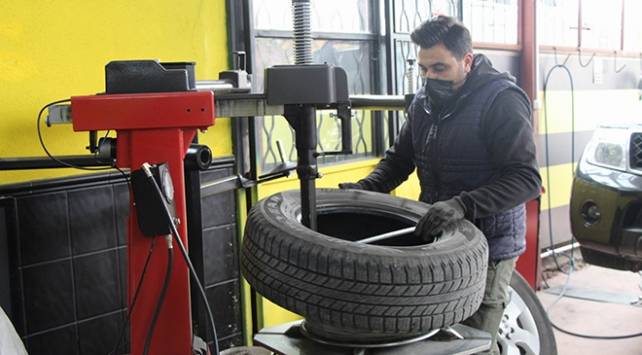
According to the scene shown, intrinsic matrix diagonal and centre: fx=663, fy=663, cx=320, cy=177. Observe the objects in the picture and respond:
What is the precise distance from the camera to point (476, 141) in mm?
2035

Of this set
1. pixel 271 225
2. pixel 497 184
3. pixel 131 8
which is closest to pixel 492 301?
pixel 497 184

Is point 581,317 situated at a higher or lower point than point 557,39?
lower

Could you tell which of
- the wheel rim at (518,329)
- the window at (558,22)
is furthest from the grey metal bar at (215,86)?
the window at (558,22)

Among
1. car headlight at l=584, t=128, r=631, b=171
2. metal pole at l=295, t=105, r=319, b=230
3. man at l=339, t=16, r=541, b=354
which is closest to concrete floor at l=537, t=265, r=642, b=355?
car headlight at l=584, t=128, r=631, b=171

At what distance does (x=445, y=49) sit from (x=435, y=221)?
2.18ft

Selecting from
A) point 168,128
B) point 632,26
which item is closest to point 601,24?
point 632,26

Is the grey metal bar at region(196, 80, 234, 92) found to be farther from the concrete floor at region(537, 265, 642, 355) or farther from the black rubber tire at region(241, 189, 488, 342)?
the concrete floor at region(537, 265, 642, 355)

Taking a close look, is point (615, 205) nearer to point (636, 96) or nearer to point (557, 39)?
point (557, 39)

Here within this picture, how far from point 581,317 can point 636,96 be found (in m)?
3.00

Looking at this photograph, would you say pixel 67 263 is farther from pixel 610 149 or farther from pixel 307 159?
pixel 610 149

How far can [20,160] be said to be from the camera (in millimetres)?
1958

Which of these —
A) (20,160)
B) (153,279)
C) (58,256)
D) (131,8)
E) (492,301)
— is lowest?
(492,301)

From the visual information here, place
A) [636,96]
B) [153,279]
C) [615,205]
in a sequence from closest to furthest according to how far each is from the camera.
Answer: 1. [153,279]
2. [615,205]
3. [636,96]

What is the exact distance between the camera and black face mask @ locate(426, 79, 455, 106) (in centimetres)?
212
